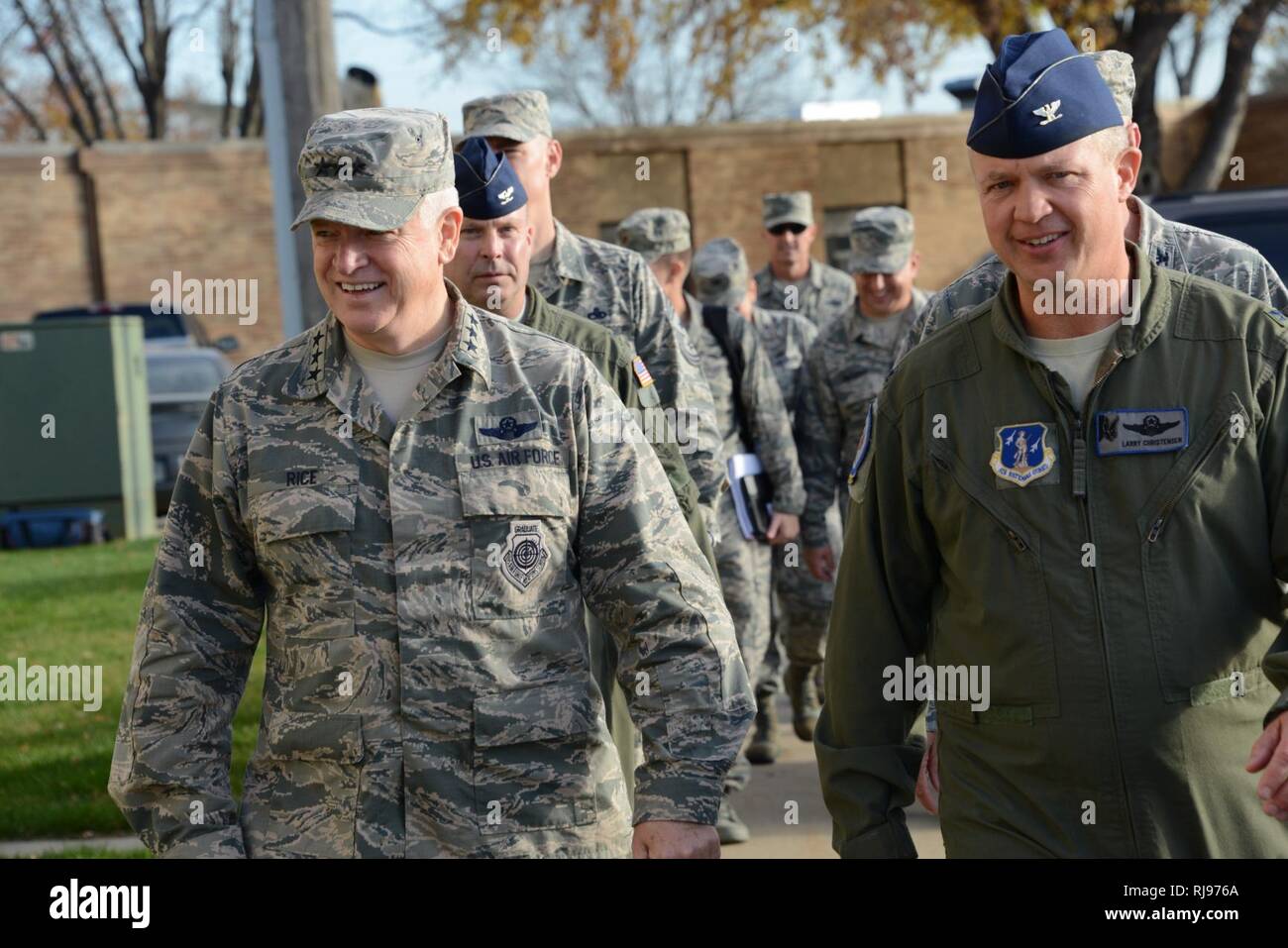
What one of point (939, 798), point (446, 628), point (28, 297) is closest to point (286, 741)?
point (446, 628)

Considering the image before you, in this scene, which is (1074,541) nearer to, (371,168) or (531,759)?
(531,759)

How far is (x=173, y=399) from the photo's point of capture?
61.7ft

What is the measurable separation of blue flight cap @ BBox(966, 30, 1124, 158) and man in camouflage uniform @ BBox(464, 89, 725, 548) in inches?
99.2

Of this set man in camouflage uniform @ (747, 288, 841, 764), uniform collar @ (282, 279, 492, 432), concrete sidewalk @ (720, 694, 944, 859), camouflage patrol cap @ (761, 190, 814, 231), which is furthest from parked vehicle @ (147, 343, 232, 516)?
uniform collar @ (282, 279, 492, 432)

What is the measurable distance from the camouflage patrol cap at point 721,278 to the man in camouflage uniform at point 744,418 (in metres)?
0.76

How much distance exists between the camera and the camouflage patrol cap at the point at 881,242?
27.3 feet

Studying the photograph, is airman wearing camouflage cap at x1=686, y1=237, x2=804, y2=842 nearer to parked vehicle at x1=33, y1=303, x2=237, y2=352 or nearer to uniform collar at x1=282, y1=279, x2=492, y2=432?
uniform collar at x1=282, y1=279, x2=492, y2=432

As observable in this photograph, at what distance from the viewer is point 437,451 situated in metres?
3.38

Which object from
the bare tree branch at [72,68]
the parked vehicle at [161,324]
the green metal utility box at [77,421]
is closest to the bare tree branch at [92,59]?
the bare tree branch at [72,68]

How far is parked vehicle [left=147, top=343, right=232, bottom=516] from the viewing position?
712 inches

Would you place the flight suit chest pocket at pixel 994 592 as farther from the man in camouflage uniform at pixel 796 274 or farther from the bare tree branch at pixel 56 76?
the bare tree branch at pixel 56 76

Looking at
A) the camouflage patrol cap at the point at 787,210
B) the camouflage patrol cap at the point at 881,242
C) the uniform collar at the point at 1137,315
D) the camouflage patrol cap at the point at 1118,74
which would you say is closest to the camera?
the uniform collar at the point at 1137,315

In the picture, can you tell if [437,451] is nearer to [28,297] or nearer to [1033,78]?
[1033,78]
